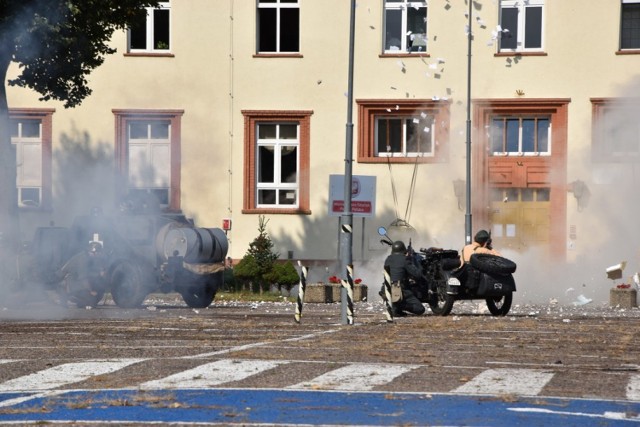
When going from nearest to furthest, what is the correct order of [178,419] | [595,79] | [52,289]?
[178,419]
[52,289]
[595,79]

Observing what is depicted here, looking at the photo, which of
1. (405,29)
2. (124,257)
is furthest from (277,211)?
(124,257)

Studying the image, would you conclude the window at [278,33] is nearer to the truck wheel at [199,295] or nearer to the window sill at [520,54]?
the window sill at [520,54]

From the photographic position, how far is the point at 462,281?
29984 mm

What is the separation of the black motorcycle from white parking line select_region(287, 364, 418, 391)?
42.4ft

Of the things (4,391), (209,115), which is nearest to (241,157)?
(209,115)

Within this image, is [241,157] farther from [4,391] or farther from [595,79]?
[4,391]

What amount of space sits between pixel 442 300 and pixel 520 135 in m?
19.3

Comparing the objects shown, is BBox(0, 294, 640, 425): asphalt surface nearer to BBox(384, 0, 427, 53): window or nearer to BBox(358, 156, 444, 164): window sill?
BBox(358, 156, 444, 164): window sill

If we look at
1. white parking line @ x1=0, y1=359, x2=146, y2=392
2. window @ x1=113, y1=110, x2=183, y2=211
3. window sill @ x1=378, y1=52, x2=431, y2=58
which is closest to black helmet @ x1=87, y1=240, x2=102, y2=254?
white parking line @ x1=0, y1=359, x2=146, y2=392

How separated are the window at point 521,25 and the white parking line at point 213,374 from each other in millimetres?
32355

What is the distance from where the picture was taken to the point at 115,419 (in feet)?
39.9

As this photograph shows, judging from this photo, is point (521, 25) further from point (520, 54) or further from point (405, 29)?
point (405, 29)

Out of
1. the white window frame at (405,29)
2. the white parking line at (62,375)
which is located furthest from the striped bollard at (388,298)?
the white window frame at (405,29)

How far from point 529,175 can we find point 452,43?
456cm
